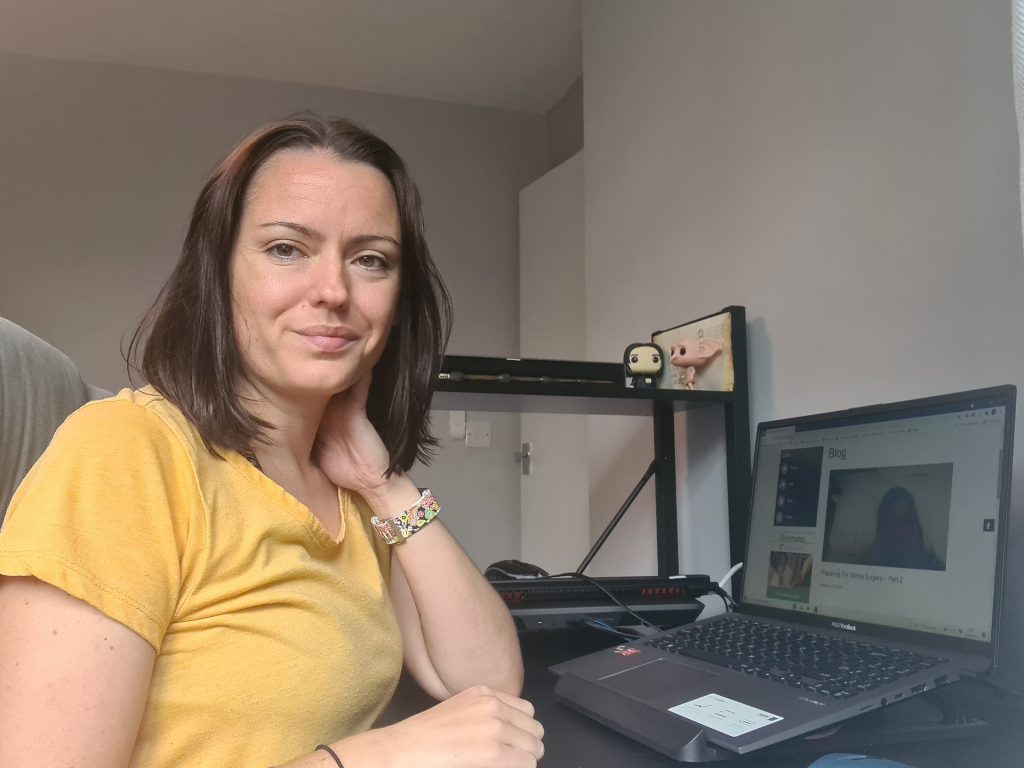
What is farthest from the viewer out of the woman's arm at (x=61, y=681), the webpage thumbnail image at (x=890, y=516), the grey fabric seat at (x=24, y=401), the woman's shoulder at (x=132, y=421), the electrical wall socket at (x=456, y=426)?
the electrical wall socket at (x=456, y=426)

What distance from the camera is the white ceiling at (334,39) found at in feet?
8.07

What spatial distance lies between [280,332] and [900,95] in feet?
3.09

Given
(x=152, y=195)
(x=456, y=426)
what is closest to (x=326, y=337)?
(x=456, y=426)

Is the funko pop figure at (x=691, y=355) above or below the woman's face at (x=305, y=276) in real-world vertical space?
below

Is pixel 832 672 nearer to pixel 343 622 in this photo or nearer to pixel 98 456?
pixel 343 622

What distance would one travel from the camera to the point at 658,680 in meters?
0.80

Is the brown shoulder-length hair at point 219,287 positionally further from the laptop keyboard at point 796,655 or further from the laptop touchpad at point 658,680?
the laptop keyboard at point 796,655

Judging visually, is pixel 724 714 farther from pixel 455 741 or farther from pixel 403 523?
pixel 403 523

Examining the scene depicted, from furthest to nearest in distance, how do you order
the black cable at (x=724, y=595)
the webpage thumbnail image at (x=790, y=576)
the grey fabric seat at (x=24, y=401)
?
the black cable at (x=724, y=595)
the webpage thumbnail image at (x=790, y=576)
the grey fabric seat at (x=24, y=401)

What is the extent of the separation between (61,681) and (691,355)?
1.15m

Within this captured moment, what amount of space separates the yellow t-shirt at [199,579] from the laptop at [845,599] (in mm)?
271

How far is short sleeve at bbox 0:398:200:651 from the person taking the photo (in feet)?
1.73

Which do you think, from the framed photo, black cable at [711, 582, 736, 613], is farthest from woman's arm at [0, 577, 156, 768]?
the framed photo

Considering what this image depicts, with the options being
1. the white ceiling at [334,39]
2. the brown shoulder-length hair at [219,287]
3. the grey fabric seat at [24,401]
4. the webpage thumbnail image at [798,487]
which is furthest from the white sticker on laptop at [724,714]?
the white ceiling at [334,39]
